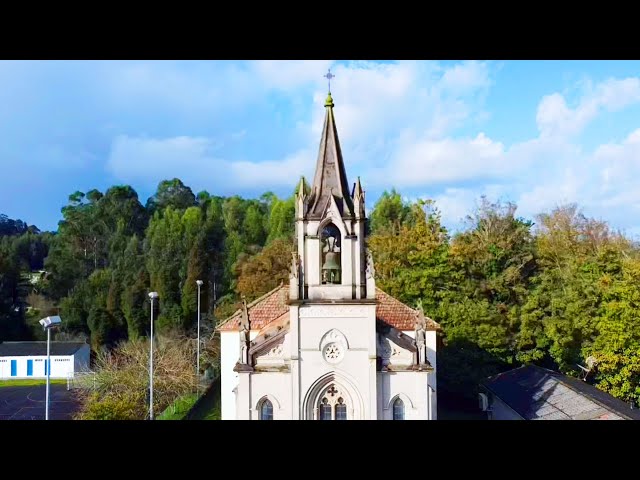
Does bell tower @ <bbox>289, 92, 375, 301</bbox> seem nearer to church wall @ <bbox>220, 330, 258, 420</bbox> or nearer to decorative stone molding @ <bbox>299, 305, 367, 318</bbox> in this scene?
decorative stone molding @ <bbox>299, 305, 367, 318</bbox>

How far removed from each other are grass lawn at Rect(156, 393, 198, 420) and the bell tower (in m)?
7.58

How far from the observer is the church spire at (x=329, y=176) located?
1196 cm

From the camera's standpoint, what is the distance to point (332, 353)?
11656mm

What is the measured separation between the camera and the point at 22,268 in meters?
30.3

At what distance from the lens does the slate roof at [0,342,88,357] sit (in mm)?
21969

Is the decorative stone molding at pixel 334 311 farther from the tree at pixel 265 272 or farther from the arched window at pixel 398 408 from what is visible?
the tree at pixel 265 272

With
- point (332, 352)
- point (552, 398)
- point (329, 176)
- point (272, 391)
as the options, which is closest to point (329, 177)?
point (329, 176)

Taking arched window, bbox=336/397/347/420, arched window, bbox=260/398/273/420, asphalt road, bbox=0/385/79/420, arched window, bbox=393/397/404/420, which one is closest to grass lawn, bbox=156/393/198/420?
asphalt road, bbox=0/385/79/420

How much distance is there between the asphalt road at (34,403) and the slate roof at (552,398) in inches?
481
